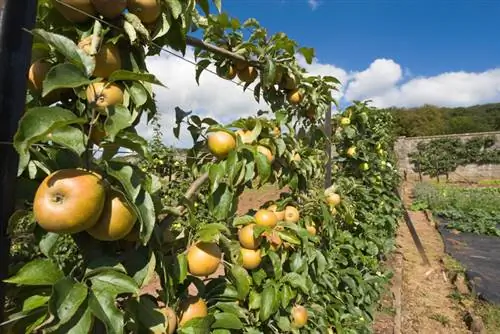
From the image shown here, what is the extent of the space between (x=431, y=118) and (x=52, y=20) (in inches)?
1389

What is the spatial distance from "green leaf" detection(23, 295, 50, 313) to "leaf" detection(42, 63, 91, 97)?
0.42m

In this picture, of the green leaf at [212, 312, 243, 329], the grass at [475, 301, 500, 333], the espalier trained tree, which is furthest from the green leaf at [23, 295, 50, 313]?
the grass at [475, 301, 500, 333]

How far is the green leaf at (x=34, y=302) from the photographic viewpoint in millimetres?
783

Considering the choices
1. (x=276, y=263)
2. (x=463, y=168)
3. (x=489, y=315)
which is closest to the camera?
(x=276, y=263)

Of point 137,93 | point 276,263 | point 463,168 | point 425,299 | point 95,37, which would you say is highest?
point 95,37

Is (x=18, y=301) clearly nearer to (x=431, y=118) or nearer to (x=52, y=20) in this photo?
(x=52, y=20)

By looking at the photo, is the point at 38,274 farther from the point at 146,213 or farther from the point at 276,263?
the point at 276,263

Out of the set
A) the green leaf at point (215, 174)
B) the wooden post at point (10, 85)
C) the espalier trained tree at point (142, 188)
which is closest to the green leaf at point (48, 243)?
the espalier trained tree at point (142, 188)

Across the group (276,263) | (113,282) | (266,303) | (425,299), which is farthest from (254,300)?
(425,299)

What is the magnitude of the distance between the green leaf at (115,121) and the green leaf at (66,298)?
287 mm

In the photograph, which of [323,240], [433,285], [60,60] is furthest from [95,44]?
[433,285]

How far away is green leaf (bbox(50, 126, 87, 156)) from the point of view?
70 centimetres

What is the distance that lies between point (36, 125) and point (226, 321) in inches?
34.9

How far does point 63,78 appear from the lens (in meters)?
0.70
